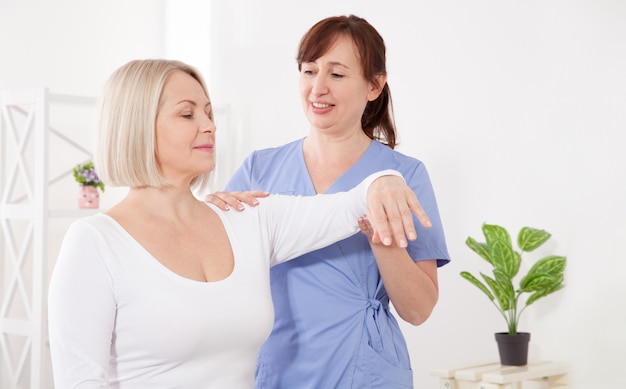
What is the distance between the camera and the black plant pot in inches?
102

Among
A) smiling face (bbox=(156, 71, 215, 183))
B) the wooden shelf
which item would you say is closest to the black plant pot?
the wooden shelf

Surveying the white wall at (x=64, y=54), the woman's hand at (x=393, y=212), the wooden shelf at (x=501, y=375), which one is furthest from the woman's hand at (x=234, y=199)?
the white wall at (x=64, y=54)

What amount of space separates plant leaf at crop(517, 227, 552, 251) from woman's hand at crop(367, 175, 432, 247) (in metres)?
1.40

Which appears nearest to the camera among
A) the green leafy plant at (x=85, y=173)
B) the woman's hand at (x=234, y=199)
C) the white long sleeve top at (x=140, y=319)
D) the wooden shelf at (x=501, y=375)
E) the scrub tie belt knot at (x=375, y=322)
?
the white long sleeve top at (x=140, y=319)

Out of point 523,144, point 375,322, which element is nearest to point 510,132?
point 523,144

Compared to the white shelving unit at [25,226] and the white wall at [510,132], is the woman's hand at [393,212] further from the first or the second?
the white shelving unit at [25,226]

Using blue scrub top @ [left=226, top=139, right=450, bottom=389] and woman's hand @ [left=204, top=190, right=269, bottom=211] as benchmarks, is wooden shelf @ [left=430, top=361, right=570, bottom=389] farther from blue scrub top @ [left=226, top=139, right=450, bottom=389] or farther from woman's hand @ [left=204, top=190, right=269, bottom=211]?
woman's hand @ [left=204, top=190, right=269, bottom=211]

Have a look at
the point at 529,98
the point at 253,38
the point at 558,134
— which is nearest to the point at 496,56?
the point at 529,98

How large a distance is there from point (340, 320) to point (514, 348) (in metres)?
1.24

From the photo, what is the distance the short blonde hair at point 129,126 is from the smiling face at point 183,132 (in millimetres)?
19

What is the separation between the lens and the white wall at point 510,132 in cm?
259

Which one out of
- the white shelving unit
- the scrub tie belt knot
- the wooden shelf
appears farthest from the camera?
the white shelving unit

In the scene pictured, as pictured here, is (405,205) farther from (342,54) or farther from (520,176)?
(520,176)

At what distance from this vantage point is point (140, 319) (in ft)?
3.93
